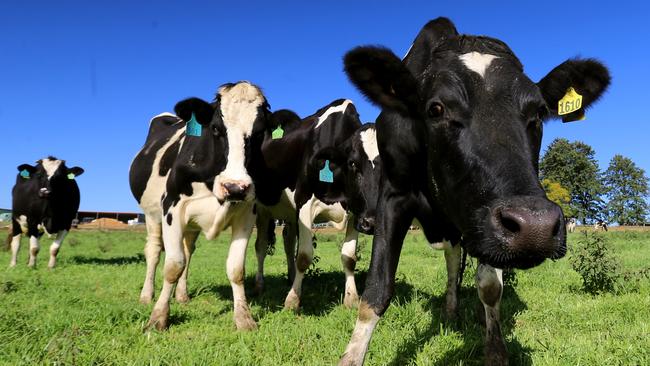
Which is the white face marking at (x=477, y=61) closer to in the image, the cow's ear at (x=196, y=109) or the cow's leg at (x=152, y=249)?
the cow's ear at (x=196, y=109)

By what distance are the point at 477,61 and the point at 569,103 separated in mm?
1073

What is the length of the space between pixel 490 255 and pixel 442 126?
2.71 feet

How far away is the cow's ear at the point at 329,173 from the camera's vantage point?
661cm

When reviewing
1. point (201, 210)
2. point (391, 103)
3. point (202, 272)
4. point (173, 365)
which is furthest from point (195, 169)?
point (202, 272)

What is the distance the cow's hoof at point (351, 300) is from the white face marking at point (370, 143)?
1529 millimetres

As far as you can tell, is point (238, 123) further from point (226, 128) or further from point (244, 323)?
point (244, 323)

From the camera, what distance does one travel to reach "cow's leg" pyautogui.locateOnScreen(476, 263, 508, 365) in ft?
11.3

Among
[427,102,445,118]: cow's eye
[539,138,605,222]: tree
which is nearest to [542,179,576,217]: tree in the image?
[539,138,605,222]: tree

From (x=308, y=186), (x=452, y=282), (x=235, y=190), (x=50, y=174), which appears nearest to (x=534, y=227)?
(x=235, y=190)

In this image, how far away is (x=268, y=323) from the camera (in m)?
5.16

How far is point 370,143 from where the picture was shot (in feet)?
20.0

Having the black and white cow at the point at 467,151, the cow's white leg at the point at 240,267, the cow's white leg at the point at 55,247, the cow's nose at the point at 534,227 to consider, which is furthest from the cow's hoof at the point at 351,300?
the cow's white leg at the point at 55,247

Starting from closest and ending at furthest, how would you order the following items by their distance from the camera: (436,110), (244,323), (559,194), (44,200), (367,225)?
(436,110) < (244,323) < (367,225) < (44,200) < (559,194)

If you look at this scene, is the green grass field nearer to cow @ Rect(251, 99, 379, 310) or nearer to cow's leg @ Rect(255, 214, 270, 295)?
cow @ Rect(251, 99, 379, 310)
